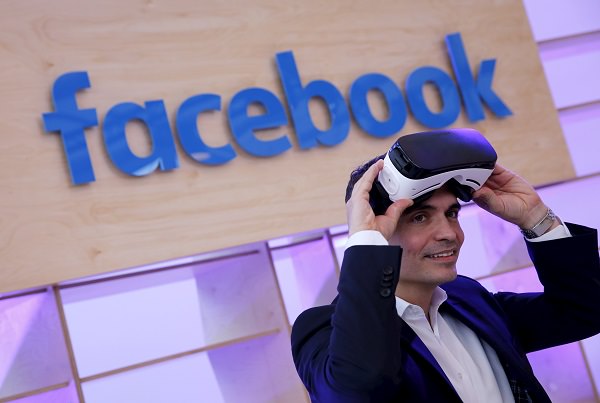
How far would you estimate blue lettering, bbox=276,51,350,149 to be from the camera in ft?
12.1

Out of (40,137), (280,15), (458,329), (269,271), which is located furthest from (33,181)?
(458,329)

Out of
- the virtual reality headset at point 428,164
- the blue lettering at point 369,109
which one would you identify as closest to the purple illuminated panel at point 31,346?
the blue lettering at point 369,109

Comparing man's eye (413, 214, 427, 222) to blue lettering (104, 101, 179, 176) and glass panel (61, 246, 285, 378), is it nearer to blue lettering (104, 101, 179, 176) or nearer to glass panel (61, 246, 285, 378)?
blue lettering (104, 101, 179, 176)

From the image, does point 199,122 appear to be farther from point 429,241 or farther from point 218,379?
point 429,241

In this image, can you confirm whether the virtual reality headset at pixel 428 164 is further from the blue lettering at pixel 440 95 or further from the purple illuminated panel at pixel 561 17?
the purple illuminated panel at pixel 561 17

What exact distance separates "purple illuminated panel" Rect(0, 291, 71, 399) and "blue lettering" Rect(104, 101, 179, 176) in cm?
61

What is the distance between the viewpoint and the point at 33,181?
3.20 meters

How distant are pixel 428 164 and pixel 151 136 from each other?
1899 mm

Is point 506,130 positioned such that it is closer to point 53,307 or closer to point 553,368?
point 553,368

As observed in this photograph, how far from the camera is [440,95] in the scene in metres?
4.07

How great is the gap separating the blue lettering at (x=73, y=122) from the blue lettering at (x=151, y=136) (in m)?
0.08

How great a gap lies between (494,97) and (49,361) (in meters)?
2.41

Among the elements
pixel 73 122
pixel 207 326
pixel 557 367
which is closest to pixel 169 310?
pixel 207 326

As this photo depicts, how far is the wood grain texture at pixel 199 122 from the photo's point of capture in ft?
10.5
